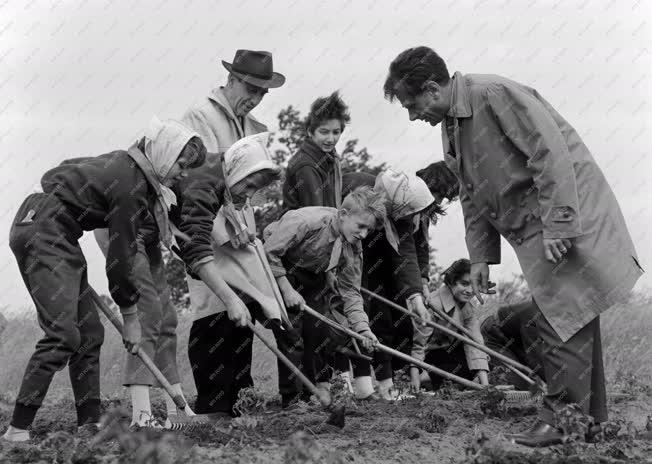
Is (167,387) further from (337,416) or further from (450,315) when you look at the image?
(450,315)

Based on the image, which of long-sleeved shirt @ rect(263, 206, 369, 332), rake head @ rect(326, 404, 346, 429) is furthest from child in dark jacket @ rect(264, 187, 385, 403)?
rake head @ rect(326, 404, 346, 429)

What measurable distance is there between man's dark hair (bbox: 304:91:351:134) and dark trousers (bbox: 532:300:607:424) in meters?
2.68

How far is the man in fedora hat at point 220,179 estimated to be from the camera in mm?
5383

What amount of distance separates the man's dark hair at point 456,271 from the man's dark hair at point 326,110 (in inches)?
64.8

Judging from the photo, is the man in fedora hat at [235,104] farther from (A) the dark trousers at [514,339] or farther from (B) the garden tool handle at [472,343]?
(A) the dark trousers at [514,339]

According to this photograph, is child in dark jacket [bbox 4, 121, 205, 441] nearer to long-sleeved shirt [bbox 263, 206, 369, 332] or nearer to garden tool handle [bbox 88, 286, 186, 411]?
garden tool handle [bbox 88, 286, 186, 411]

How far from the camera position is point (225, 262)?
18.9 ft

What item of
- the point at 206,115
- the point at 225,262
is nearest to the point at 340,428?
the point at 225,262

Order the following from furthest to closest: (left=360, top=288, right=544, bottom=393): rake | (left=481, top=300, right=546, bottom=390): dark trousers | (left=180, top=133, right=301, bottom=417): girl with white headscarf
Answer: (left=360, top=288, right=544, bottom=393): rake < (left=481, top=300, right=546, bottom=390): dark trousers < (left=180, top=133, right=301, bottom=417): girl with white headscarf

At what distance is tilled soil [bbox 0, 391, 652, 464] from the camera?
12.4 feet

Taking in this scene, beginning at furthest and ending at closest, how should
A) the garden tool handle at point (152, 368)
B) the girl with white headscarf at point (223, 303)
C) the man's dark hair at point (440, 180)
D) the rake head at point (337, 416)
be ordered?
the man's dark hair at point (440, 180), the girl with white headscarf at point (223, 303), the rake head at point (337, 416), the garden tool handle at point (152, 368)

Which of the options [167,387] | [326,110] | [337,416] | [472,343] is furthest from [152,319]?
[472,343]

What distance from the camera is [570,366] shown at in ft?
15.4

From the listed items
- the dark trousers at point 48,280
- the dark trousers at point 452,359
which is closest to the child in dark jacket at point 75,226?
the dark trousers at point 48,280
